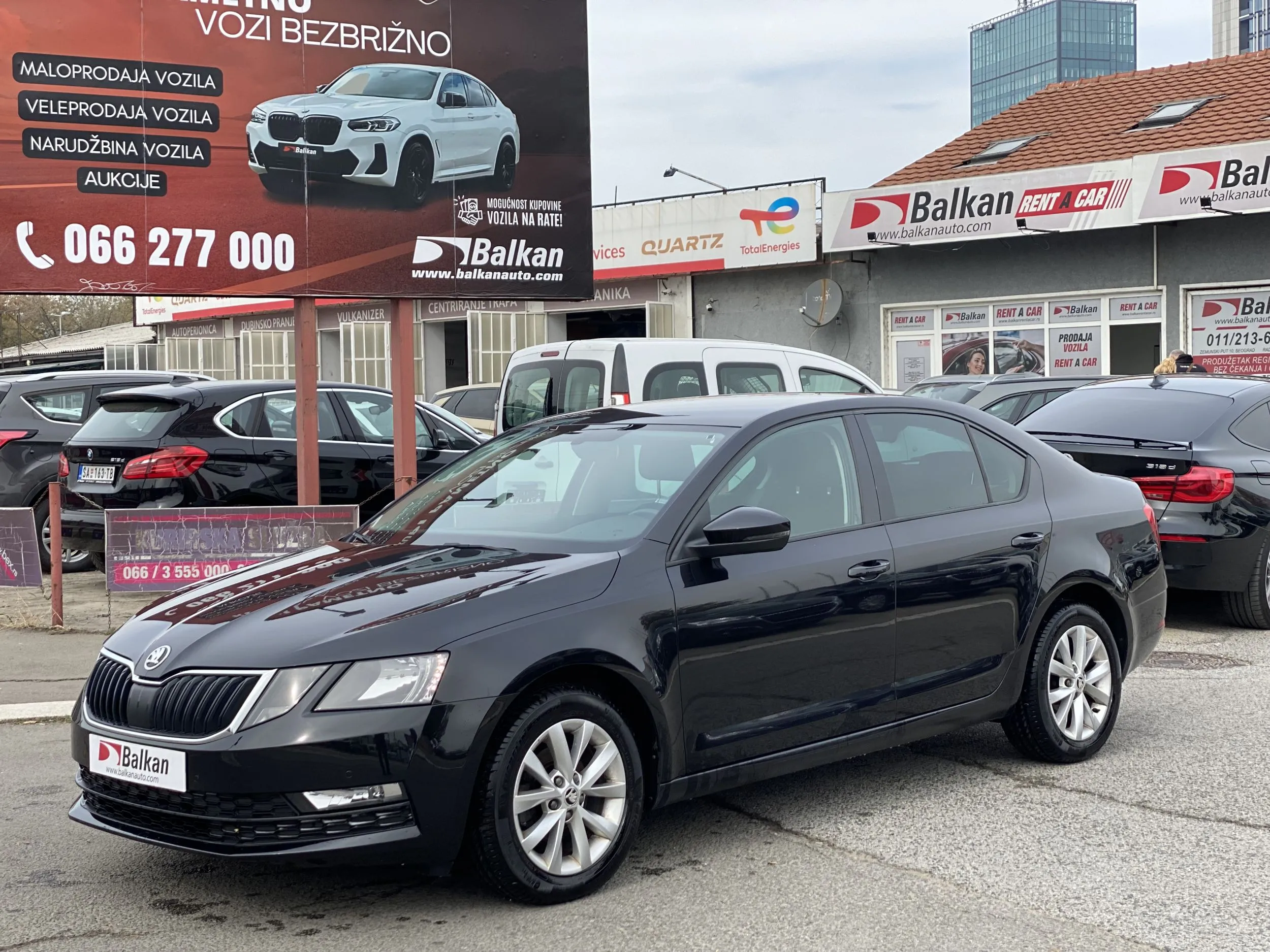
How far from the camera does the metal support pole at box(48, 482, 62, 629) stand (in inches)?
371

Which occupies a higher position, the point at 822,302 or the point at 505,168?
the point at 505,168

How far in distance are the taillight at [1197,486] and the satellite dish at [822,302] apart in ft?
59.8

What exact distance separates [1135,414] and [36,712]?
705cm

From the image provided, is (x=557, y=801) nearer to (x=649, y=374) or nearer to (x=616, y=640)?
(x=616, y=640)

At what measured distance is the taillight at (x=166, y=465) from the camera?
1079 cm

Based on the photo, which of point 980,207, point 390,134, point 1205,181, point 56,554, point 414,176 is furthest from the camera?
point 980,207

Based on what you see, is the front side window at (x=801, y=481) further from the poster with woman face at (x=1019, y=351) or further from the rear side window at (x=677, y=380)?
the poster with woman face at (x=1019, y=351)

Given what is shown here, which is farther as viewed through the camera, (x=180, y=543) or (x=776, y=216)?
(x=776, y=216)

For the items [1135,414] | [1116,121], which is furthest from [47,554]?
[1116,121]

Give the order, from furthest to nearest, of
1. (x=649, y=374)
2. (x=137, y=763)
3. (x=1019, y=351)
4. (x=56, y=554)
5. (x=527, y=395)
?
1. (x=1019, y=351)
2. (x=527, y=395)
3. (x=649, y=374)
4. (x=56, y=554)
5. (x=137, y=763)

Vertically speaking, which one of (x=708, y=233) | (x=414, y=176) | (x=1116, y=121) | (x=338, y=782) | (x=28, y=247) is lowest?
(x=338, y=782)

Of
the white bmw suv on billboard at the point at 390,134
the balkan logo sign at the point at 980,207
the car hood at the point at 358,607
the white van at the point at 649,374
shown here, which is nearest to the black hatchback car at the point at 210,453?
the white van at the point at 649,374

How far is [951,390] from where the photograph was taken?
15969 millimetres

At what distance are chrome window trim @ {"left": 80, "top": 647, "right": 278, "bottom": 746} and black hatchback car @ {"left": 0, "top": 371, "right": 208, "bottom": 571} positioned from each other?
860 cm
